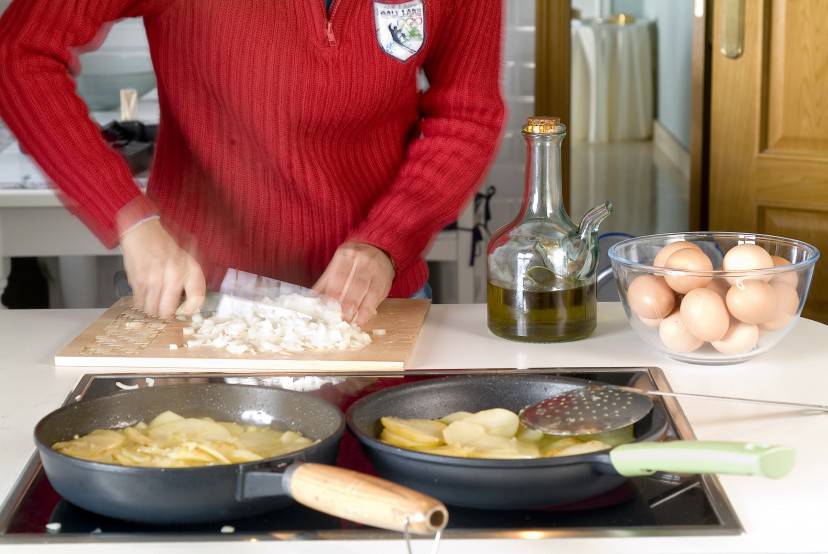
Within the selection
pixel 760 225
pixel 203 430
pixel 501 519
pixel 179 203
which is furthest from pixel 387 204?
pixel 760 225

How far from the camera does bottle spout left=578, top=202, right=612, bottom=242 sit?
1.34m

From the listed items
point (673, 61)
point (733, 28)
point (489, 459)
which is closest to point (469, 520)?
point (489, 459)

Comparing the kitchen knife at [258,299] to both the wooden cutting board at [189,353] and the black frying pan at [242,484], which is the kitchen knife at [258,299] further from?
the black frying pan at [242,484]

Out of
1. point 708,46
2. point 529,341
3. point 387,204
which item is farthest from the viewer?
point 708,46

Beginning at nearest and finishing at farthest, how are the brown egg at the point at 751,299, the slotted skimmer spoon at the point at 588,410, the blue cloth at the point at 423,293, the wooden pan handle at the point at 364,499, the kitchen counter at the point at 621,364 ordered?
the wooden pan handle at the point at 364,499 → the kitchen counter at the point at 621,364 → the slotted skimmer spoon at the point at 588,410 → the brown egg at the point at 751,299 → the blue cloth at the point at 423,293

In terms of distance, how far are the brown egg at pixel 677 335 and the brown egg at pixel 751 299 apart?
0.06 m

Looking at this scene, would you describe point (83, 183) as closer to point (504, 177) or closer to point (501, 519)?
point (501, 519)

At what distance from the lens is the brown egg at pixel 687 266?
4.07ft

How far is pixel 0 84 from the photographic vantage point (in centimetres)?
144

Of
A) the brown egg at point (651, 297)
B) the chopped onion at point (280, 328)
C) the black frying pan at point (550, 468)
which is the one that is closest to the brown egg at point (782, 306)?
the brown egg at point (651, 297)

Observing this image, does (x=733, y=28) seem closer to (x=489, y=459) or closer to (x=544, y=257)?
(x=544, y=257)

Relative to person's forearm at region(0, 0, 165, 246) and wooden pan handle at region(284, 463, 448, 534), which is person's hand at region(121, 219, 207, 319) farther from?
wooden pan handle at region(284, 463, 448, 534)

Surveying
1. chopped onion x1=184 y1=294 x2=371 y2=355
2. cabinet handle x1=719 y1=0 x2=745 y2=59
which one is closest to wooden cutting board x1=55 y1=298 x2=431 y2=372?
chopped onion x1=184 y1=294 x2=371 y2=355

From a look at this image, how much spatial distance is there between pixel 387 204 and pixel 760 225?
175cm
